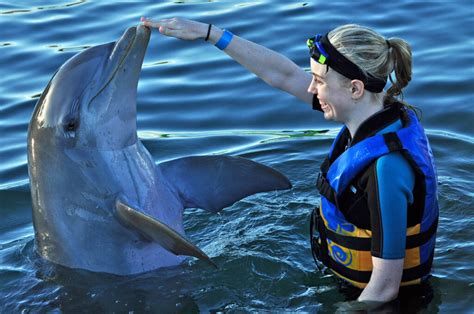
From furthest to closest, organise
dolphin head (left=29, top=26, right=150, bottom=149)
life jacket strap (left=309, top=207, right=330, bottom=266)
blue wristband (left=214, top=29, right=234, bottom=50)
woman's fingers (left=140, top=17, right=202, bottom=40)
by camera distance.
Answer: blue wristband (left=214, top=29, right=234, bottom=50), dolphin head (left=29, top=26, right=150, bottom=149), life jacket strap (left=309, top=207, right=330, bottom=266), woman's fingers (left=140, top=17, right=202, bottom=40)

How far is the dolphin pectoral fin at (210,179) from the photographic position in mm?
6480

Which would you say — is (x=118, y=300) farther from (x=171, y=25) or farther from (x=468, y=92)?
(x=468, y=92)

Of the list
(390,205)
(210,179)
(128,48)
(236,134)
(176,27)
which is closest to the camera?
(390,205)

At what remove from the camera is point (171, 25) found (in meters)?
5.86

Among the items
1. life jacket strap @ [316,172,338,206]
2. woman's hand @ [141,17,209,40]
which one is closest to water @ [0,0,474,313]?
life jacket strap @ [316,172,338,206]

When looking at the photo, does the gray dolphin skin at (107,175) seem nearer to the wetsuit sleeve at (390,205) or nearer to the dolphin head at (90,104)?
the dolphin head at (90,104)

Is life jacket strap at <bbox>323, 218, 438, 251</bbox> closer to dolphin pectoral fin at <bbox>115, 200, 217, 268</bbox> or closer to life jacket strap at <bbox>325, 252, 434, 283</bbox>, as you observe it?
life jacket strap at <bbox>325, 252, 434, 283</bbox>

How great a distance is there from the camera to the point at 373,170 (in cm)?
520

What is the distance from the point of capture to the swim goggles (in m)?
5.22

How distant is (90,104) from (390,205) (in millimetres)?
2159

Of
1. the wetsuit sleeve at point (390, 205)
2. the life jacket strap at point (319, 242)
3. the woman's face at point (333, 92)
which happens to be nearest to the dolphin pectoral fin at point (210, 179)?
the life jacket strap at point (319, 242)

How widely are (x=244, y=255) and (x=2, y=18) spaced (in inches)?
322

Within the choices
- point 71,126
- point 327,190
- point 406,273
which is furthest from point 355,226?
point 71,126

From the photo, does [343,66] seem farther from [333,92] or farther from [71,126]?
[71,126]
